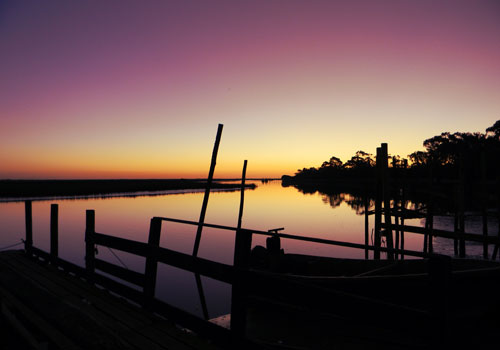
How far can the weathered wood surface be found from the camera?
4426 millimetres

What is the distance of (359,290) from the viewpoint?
215 inches

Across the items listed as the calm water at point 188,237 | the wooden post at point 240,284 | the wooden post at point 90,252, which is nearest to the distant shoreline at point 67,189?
the calm water at point 188,237

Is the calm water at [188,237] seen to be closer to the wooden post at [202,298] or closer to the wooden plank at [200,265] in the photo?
the wooden post at [202,298]

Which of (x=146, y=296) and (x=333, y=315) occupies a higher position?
(x=333, y=315)

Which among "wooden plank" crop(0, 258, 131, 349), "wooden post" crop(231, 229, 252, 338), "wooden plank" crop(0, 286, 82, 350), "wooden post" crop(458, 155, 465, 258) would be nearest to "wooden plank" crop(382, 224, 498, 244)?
"wooden post" crop(458, 155, 465, 258)

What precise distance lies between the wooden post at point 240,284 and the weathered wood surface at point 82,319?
0.55m

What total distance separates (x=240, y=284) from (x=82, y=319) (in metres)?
2.86

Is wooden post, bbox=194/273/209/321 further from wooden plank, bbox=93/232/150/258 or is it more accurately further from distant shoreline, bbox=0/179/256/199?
distant shoreline, bbox=0/179/256/199

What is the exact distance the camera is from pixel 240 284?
14.2ft

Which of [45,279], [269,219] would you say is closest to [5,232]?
[45,279]

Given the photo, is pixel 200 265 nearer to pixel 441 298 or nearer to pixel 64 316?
pixel 64 316

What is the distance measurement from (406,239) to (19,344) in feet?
79.8

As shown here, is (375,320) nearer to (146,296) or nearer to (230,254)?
(146,296)

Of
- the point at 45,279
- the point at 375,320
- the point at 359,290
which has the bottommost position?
the point at 45,279
